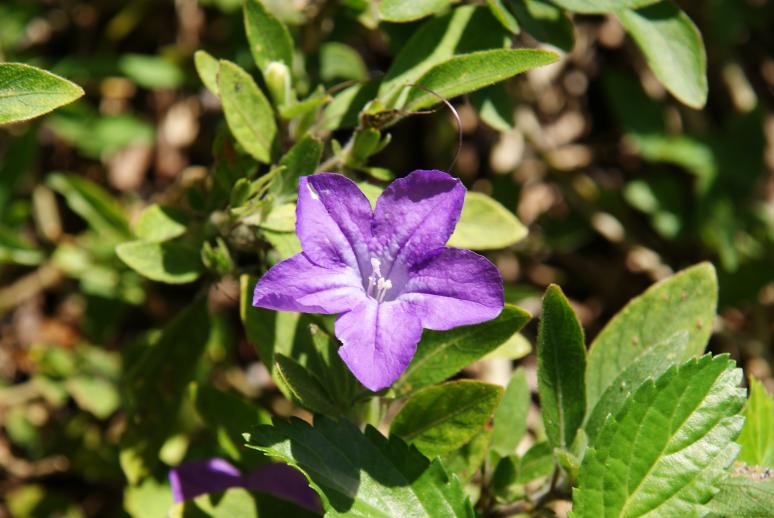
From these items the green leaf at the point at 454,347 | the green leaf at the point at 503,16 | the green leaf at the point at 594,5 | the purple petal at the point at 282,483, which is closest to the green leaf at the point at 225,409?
the purple petal at the point at 282,483

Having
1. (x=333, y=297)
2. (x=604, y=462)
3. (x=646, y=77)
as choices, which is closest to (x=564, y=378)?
(x=604, y=462)

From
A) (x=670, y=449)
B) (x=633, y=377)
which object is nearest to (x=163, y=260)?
(x=633, y=377)

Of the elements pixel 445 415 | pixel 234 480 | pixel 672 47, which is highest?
pixel 672 47

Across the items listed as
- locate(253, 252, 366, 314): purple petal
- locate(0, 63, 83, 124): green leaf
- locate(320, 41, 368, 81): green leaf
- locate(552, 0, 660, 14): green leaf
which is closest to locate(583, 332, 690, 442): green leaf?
locate(253, 252, 366, 314): purple petal

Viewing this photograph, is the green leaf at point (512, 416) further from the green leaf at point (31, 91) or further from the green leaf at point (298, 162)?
the green leaf at point (31, 91)

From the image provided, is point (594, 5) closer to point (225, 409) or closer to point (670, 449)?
point (670, 449)

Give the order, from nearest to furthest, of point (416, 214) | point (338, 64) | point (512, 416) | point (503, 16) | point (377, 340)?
point (377, 340) < point (416, 214) < point (503, 16) < point (512, 416) < point (338, 64)
